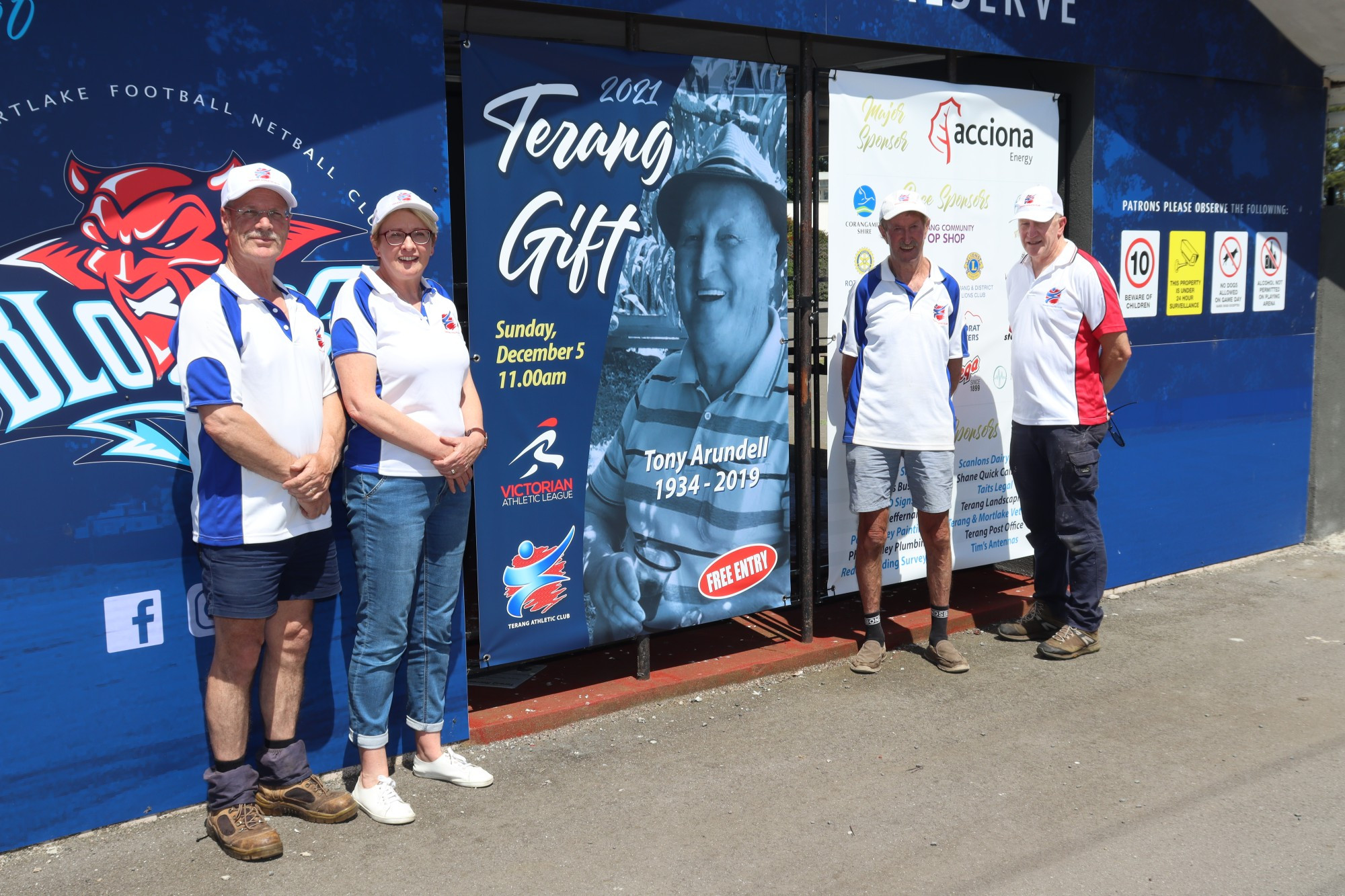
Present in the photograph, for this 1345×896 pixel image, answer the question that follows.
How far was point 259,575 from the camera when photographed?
139 inches

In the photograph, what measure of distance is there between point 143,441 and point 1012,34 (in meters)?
4.38

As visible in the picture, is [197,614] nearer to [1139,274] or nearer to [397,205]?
[397,205]

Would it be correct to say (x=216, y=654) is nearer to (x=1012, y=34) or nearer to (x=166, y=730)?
(x=166, y=730)

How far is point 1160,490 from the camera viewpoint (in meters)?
6.51

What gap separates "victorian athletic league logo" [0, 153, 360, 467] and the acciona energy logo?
10.6ft

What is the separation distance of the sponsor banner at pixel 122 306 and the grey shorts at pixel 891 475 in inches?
91.7

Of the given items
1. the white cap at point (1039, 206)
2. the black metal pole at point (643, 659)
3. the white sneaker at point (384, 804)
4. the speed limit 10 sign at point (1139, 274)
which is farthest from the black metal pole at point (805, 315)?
the white sneaker at point (384, 804)

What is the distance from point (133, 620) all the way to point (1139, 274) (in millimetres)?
5171

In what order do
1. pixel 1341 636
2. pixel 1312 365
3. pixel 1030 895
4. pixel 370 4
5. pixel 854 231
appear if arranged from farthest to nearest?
pixel 1312 365, pixel 1341 636, pixel 854 231, pixel 370 4, pixel 1030 895

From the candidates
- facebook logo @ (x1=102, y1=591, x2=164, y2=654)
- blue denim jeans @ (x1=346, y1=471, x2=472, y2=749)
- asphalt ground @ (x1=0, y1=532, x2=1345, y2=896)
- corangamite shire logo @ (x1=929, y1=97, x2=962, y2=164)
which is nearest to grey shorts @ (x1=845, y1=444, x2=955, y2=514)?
asphalt ground @ (x1=0, y1=532, x2=1345, y2=896)

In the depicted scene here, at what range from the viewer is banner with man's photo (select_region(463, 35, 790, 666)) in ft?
14.1

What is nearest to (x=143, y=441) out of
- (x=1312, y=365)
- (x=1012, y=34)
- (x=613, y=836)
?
(x=613, y=836)

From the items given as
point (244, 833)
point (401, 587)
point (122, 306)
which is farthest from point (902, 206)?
point (244, 833)

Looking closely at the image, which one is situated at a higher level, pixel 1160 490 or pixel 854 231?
pixel 854 231
